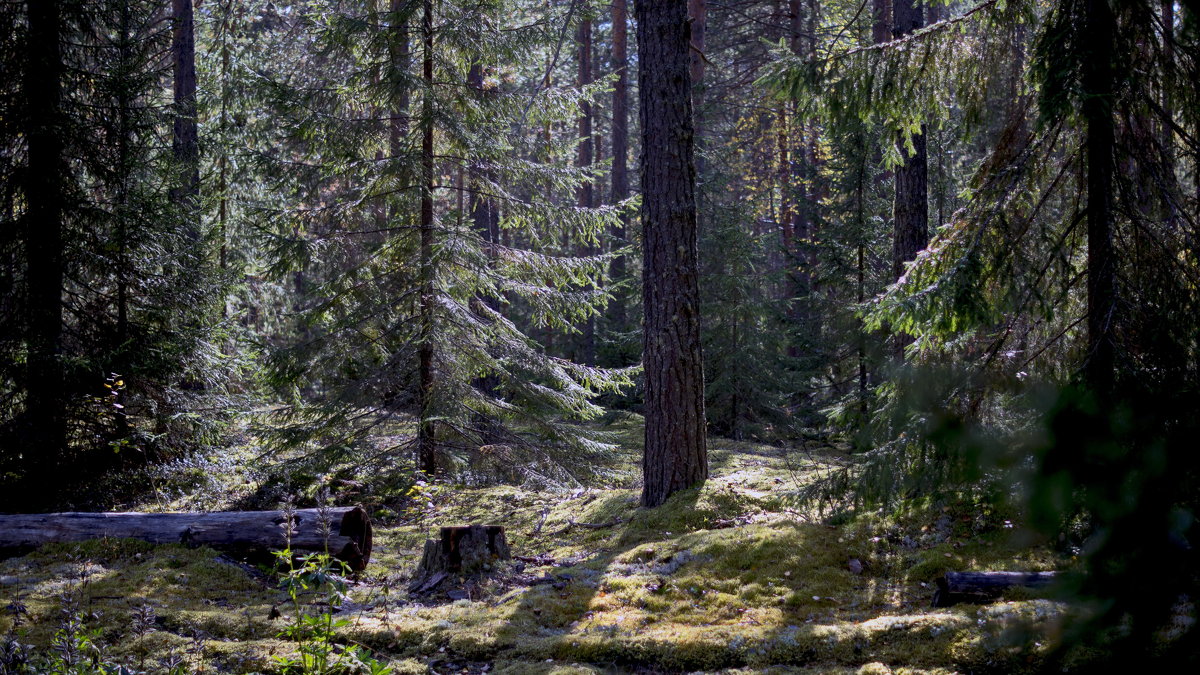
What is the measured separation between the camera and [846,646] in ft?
12.5

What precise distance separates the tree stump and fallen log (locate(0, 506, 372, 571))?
0.59 meters

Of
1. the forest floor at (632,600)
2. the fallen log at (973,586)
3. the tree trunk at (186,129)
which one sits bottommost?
the forest floor at (632,600)

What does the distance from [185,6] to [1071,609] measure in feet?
50.7

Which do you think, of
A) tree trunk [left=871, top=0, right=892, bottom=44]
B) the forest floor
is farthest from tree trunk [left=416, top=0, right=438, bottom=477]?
tree trunk [left=871, top=0, right=892, bottom=44]

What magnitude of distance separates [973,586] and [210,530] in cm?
567

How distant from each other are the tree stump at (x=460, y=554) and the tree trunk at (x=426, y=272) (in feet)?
10.0

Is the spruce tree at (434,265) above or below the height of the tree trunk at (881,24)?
below

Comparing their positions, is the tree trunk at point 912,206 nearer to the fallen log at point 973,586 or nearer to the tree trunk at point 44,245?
the fallen log at point 973,586

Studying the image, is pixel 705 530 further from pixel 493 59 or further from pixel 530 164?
pixel 493 59

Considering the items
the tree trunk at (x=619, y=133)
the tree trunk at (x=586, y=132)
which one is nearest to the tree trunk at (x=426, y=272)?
the tree trunk at (x=586, y=132)

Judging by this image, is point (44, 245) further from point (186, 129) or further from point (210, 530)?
point (186, 129)

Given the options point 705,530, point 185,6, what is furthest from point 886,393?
point 185,6

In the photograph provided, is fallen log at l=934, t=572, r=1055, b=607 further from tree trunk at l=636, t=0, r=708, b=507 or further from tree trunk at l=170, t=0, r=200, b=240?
tree trunk at l=170, t=0, r=200, b=240

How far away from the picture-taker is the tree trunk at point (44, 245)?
809 centimetres
